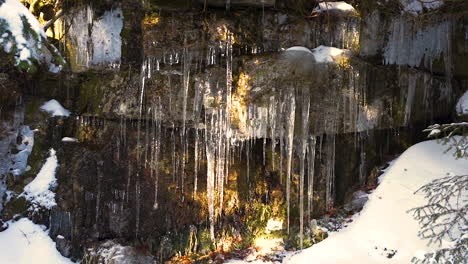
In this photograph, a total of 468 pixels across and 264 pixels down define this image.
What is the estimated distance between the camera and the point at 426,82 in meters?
9.60

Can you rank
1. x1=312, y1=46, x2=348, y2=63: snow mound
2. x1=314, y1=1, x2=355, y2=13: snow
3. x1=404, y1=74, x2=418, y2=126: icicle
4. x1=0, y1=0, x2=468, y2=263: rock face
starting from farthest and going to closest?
x1=404, y1=74, x2=418, y2=126: icicle, x1=314, y1=1, x2=355, y2=13: snow, x1=312, y1=46, x2=348, y2=63: snow mound, x1=0, y1=0, x2=468, y2=263: rock face

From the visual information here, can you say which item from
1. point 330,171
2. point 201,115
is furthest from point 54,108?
point 330,171

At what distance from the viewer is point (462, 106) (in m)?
9.55

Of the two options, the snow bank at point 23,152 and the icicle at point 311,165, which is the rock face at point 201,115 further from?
the snow bank at point 23,152

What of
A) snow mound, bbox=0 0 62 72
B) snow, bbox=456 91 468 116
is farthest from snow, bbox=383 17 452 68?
snow mound, bbox=0 0 62 72

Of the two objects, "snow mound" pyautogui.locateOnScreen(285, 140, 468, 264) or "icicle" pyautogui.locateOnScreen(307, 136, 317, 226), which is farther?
"icicle" pyautogui.locateOnScreen(307, 136, 317, 226)

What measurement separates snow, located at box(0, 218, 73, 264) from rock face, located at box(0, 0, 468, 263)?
187 millimetres

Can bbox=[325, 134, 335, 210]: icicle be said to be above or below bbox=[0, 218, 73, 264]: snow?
above

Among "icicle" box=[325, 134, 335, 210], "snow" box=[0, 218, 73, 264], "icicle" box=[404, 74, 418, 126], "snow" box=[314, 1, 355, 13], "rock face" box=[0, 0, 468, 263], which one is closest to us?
"snow" box=[0, 218, 73, 264]

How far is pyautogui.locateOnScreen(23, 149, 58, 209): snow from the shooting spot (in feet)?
25.5

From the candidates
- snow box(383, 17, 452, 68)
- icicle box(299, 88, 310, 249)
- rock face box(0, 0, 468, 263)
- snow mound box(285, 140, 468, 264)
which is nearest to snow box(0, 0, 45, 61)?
rock face box(0, 0, 468, 263)

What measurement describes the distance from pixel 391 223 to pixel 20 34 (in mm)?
7402

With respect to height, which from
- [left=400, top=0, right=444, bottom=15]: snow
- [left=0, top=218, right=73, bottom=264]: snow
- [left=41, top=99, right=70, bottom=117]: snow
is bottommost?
[left=0, top=218, right=73, bottom=264]: snow

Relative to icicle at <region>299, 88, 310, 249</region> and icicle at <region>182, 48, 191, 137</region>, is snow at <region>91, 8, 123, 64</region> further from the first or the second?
icicle at <region>299, 88, 310, 249</region>
